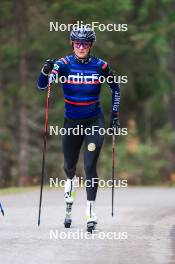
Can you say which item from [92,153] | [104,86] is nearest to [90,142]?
[92,153]

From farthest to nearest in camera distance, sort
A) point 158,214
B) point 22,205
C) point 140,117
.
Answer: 1. point 140,117
2. point 22,205
3. point 158,214

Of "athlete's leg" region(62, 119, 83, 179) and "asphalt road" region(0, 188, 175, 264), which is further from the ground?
"athlete's leg" region(62, 119, 83, 179)

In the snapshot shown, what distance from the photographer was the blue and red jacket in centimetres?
1018

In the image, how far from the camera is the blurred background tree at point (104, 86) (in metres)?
22.3

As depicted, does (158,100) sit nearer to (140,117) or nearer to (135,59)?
(140,117)

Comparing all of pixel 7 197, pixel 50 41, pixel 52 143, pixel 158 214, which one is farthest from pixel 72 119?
pixel 52 143

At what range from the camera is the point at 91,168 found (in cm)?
1034

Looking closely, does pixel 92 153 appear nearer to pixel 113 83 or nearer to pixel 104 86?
pixel 113 83

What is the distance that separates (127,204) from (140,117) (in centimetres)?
1672

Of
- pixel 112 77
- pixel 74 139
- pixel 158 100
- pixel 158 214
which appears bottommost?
pixel 158 214

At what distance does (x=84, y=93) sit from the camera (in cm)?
1024

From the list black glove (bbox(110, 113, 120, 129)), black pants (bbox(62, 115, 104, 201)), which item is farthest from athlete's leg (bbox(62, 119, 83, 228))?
black glove (bbox(110, 113, 120, 129))

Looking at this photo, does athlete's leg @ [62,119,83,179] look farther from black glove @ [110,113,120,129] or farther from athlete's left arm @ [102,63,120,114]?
athlete's left arm @ [102,63,120,114]

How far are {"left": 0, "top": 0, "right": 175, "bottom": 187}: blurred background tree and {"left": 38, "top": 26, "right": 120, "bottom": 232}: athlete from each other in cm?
1066
